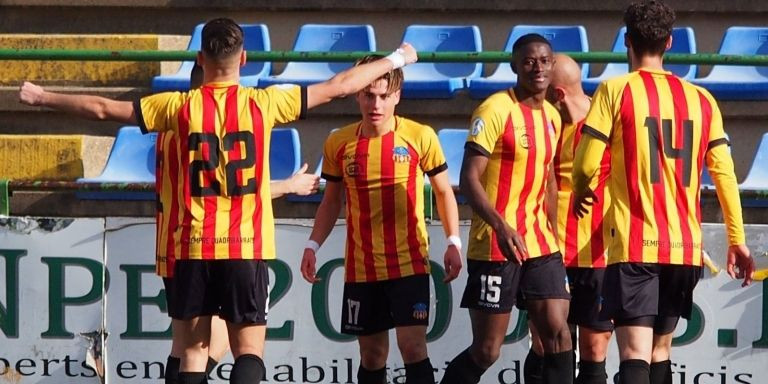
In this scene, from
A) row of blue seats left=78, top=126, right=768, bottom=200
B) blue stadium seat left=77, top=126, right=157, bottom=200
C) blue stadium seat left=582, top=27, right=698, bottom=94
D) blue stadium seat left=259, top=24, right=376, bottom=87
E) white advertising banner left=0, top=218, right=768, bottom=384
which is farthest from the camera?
blue stadium seat left=259, top=24, right=376, bottom=87

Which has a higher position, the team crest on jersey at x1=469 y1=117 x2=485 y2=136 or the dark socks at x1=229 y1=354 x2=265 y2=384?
the team crest on jersey at x1=469 y1=117 x2=485 y2=136

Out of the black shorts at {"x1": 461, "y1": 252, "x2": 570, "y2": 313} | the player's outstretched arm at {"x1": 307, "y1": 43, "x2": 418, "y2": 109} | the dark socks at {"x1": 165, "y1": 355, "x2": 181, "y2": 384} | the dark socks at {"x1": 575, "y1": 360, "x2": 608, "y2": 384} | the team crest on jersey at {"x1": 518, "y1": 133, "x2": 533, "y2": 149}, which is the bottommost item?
the dark socks at {"x1": 575, "y1": 360, "x2": 608, "y2": 384}

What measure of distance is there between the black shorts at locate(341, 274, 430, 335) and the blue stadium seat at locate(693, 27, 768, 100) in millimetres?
3555

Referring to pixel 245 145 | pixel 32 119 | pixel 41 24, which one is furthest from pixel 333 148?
pixel 41 24

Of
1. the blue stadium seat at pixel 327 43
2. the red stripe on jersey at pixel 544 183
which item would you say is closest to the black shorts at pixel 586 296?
the red stripe on jersey at pixel 544 183

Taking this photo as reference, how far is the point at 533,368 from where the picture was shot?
23.8 feet

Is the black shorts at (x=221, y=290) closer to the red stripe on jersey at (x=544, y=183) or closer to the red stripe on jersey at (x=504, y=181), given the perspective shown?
the red stripe on jersey at (x=504, y=181)

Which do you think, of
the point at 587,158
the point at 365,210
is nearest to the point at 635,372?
the point at 587,158

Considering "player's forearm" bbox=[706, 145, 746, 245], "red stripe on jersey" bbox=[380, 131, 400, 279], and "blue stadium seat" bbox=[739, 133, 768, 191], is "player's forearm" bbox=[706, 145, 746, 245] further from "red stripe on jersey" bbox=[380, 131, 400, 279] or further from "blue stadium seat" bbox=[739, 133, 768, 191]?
"blue stadium seat" bbox=[739, 133, 768, 191]

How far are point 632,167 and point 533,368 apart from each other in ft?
5.73

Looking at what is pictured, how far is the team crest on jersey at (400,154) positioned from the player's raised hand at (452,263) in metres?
0.49

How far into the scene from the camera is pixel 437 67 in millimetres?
10555

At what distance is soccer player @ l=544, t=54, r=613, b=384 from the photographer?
23.8ft

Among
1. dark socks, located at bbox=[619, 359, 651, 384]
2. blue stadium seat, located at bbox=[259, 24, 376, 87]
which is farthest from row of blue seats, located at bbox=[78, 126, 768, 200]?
dark socks, located at bbox=[619, 359, 651, 384]
